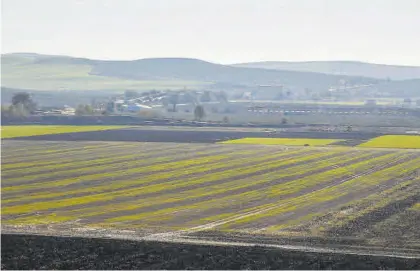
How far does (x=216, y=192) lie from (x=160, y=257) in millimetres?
18334

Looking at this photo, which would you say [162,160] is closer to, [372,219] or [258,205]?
[258,205]

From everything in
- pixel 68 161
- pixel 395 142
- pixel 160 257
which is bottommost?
pixel 160 257

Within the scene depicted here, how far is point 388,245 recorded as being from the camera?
35.9 m

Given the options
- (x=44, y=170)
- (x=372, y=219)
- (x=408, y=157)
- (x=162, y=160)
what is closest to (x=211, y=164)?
(x=162, y=160)

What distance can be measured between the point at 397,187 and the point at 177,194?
43.3 feet

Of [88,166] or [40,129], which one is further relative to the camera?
[40,129]

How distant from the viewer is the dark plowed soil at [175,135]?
89.6 metres

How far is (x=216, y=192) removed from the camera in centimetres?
5144

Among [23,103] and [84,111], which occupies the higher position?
[23,103]

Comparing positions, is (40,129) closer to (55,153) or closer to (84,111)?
(84,111)

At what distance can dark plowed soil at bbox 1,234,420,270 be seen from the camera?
104 feet

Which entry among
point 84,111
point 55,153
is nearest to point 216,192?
point 55,153

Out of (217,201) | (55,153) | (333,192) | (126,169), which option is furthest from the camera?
(55,153)

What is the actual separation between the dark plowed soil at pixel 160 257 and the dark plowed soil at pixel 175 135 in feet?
172
